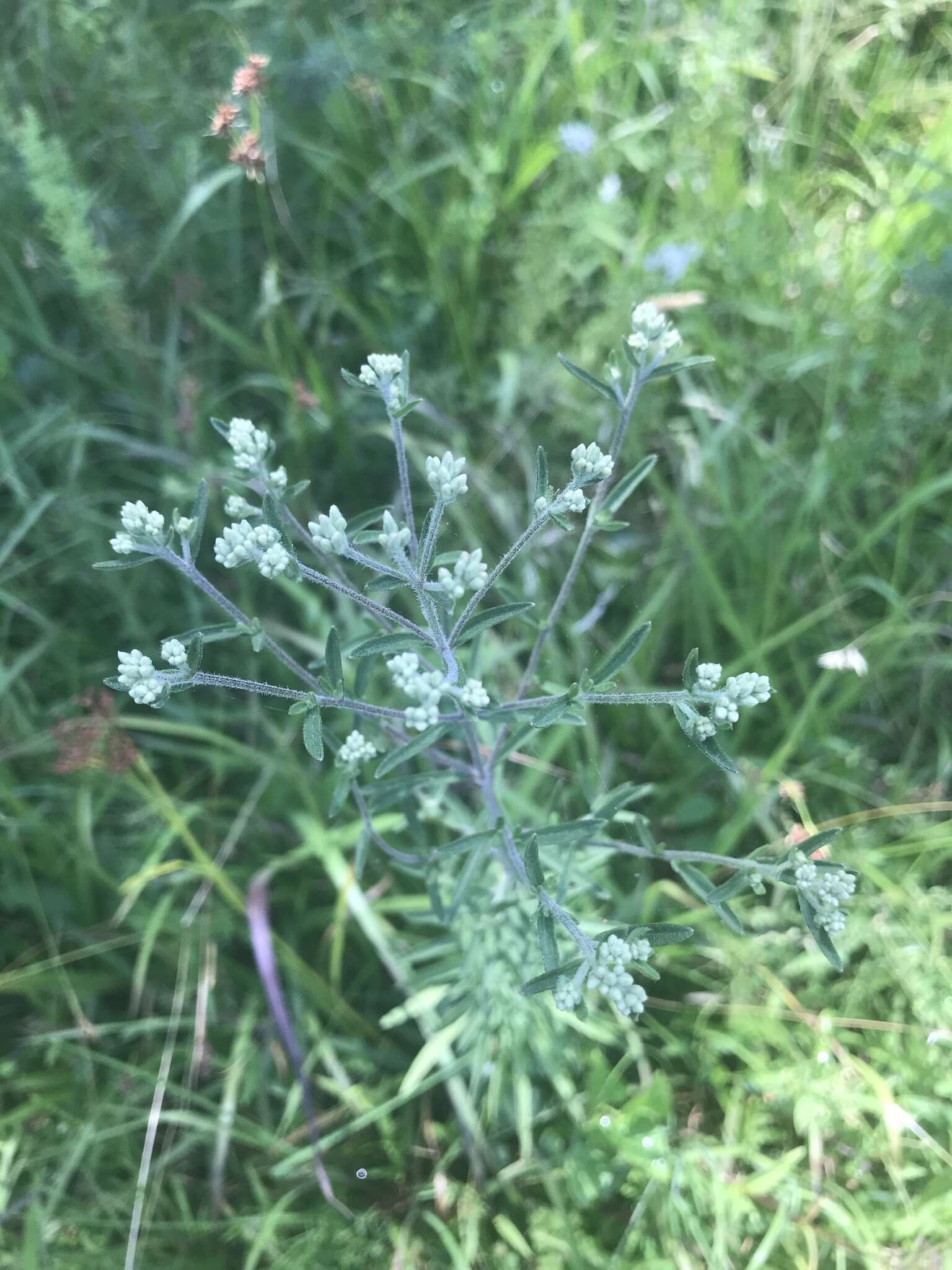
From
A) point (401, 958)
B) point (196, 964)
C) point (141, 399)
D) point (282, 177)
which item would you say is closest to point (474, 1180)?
point (401, 958)

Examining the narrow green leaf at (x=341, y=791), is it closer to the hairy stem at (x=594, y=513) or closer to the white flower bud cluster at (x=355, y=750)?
the white flower bud cluster at (x=355, y=750)

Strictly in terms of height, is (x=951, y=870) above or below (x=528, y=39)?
below

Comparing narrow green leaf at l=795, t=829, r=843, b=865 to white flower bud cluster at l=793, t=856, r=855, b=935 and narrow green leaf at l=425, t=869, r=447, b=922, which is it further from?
narrow green leaf at l=425, t=869, r=447, b=922

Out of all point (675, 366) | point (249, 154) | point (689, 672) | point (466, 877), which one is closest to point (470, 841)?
point (466, 877)

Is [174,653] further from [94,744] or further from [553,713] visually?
[94,744]

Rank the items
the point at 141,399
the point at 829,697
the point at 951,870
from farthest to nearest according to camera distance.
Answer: the point at 141,399
the point at 829,697
the point at 951,870

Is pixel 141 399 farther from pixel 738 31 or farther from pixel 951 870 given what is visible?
pixel 951 870

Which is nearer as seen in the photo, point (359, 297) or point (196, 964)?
point (196, 964)

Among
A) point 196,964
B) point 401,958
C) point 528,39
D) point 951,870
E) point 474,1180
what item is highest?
point 528,39
